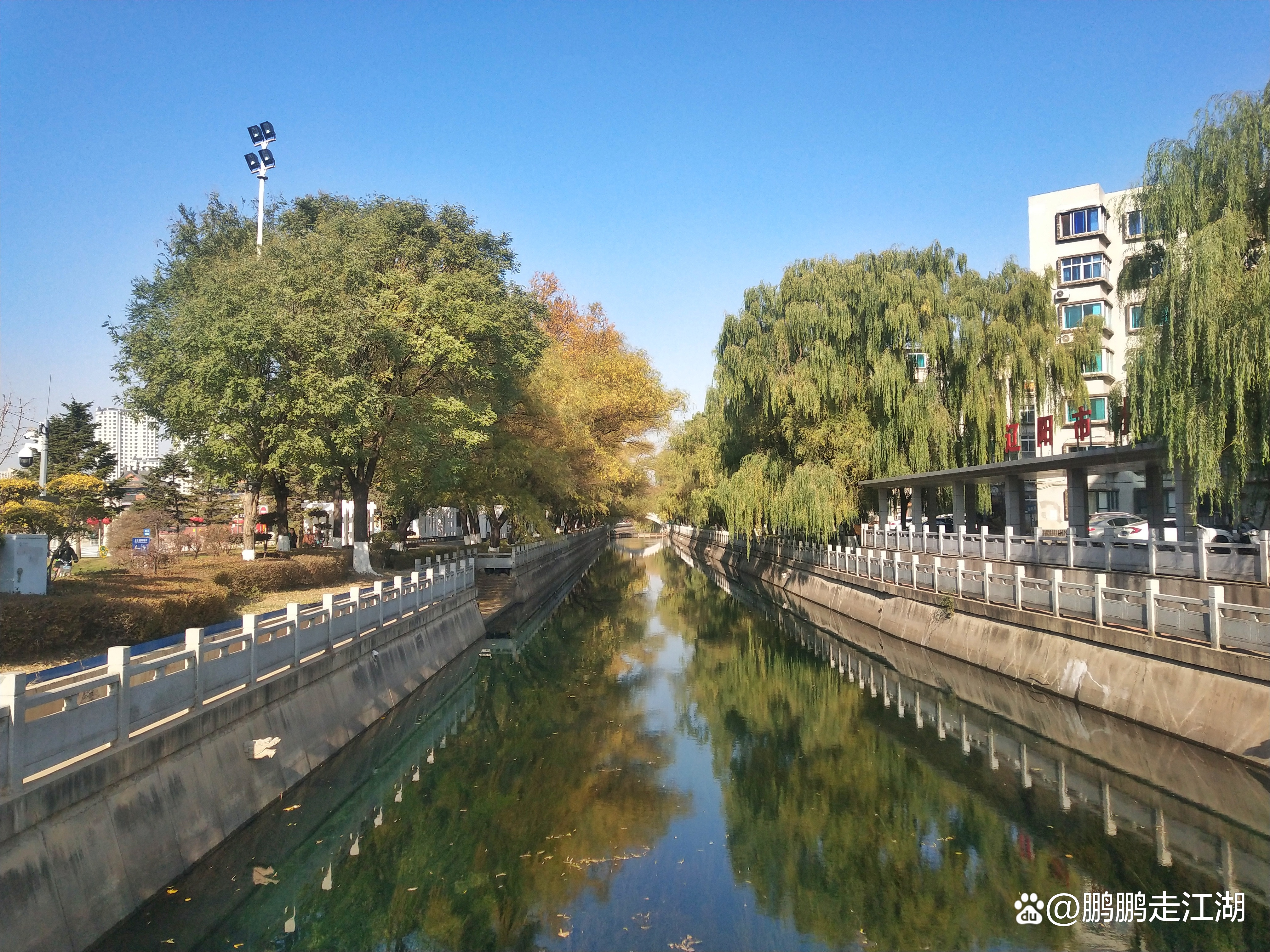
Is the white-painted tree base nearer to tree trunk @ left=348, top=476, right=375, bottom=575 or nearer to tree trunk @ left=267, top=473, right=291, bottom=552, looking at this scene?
tree trunk @ left=348, top=476, right=375, bottom=575

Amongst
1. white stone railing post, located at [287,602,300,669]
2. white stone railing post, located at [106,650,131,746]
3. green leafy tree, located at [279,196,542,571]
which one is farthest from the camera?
green leafy tree, located at [279,196,542,571]

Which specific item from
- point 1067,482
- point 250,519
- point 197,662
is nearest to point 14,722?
point 197,662

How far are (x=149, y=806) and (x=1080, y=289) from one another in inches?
1835

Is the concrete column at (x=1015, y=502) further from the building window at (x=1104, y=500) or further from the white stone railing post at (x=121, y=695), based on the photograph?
the white stone railing post at (x=121, y=695)

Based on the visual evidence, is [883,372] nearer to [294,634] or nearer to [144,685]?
[294,634]

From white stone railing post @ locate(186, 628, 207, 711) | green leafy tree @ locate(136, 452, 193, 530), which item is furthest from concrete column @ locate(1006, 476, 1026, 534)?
green leafy tree @ locate(136, 452, 193, 530)

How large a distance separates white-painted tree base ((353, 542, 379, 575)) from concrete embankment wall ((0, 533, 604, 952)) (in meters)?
12.6

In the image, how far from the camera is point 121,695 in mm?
7141

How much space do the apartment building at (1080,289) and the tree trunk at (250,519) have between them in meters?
34.0

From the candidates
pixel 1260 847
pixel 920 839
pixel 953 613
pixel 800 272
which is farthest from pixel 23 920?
pixel 800 272

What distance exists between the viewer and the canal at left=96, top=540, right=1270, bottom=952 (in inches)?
293

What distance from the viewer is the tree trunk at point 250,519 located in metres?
22.1

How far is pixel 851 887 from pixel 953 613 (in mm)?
12781

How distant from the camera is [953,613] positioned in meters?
19.9
